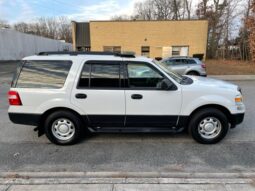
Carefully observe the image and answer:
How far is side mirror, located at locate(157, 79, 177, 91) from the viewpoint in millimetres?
4281

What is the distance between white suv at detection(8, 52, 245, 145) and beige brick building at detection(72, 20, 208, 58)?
26.1m

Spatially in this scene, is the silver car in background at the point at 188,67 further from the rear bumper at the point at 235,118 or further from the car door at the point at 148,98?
the car door at the point at 148,98

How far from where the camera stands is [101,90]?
4363mm

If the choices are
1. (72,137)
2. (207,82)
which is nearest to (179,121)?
(207,82)

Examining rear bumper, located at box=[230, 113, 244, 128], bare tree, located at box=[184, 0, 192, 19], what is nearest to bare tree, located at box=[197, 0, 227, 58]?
bare tree, located at box=[184, 0, 192, 19]

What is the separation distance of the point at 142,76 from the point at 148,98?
0.45m

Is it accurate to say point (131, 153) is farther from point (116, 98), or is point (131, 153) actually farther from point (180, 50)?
point (180, 50)

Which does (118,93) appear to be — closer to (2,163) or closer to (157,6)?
(2,163)

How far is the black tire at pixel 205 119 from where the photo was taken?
4.40m

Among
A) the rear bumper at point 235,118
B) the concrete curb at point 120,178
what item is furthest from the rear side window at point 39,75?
the rear bumper at point 235,118

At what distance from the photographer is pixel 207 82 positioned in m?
4.67

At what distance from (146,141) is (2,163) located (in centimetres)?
268

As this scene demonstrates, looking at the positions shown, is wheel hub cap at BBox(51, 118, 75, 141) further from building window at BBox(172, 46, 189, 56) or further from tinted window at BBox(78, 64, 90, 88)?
building window at BBox(172, 46, 189, 56)

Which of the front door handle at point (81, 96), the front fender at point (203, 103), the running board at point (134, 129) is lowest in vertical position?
the running board at point (134, 129)
